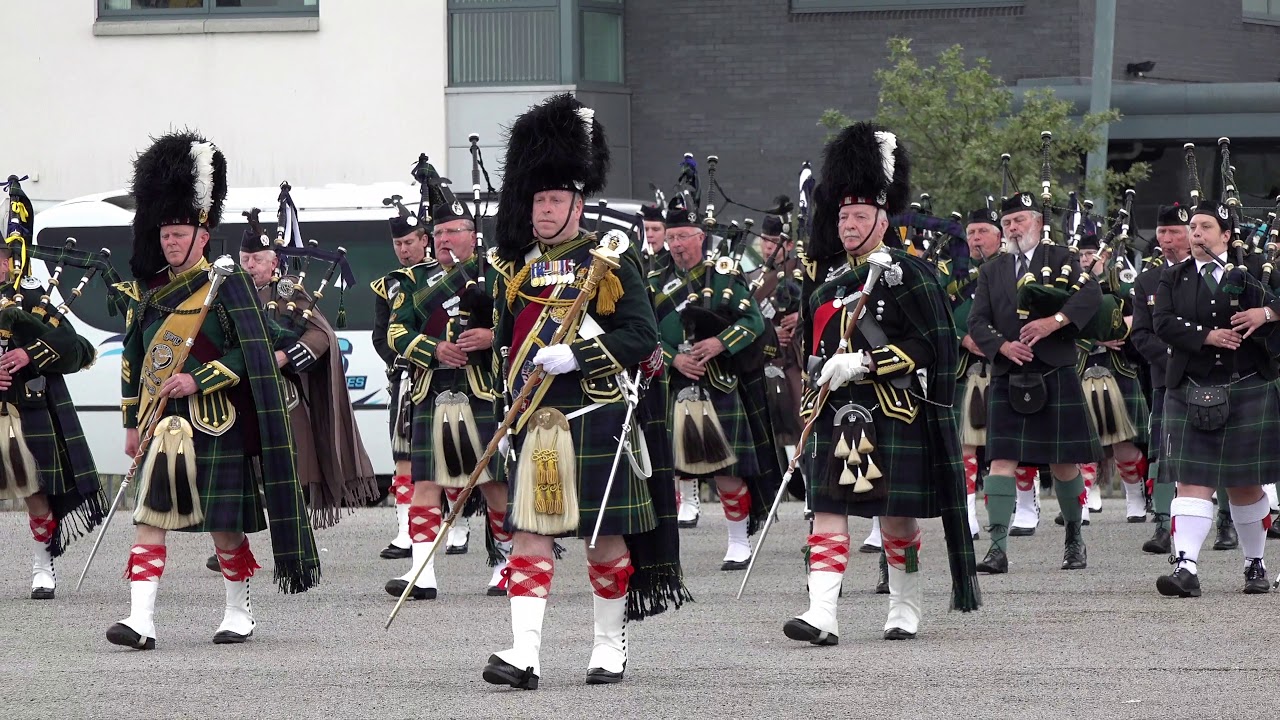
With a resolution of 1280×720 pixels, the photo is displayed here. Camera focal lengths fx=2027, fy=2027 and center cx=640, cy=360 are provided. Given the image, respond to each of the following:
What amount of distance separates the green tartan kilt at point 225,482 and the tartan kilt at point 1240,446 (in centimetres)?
395

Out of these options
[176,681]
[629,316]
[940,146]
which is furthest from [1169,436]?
[940,146]

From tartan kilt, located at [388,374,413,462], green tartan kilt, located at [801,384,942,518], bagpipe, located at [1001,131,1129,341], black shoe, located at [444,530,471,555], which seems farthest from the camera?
black shoe, located at [444,530,471,555]

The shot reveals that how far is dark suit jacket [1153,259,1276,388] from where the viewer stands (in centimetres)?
868

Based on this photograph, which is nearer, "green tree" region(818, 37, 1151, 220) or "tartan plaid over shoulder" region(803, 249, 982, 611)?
"tartan plaid over shoulder" region(803, 249, 982, 611)

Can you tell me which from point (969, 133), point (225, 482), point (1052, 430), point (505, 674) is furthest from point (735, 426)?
point (969, 133)

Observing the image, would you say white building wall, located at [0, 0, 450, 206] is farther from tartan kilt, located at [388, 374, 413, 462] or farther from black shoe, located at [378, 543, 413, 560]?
tartan kilt, located at [388, 374, 413, 462]

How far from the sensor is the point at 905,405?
730 centimetres

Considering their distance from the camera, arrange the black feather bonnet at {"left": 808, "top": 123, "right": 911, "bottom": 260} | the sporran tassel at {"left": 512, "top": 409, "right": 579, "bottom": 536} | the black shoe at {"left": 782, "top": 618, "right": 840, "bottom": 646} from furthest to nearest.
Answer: the black feather bonnet at {"left": 808, "top": 123, "right": 911, "bottom": 260}
the black shoe at {"left": 782, "top": 618, "right": 840, "bottom": 646}
the sporran tassel at {"left": 512, "top": 409, "right": 579, "bottom": 536}

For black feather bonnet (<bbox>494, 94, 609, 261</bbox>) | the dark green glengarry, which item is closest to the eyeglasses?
the dark green glengarry

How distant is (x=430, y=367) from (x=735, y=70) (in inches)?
525

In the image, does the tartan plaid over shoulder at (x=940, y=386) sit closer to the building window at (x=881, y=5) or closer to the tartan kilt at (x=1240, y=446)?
the tartan kilt at (x=1240, y=446)

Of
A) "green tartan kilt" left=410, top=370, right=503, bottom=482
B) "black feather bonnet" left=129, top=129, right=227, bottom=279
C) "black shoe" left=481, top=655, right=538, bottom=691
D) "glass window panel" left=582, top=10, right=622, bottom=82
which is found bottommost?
"black shoe" left=481, top=655, right=538, bottom=691

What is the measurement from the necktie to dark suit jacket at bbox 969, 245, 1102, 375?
0.76 m

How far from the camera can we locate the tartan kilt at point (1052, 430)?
31.7 feet
